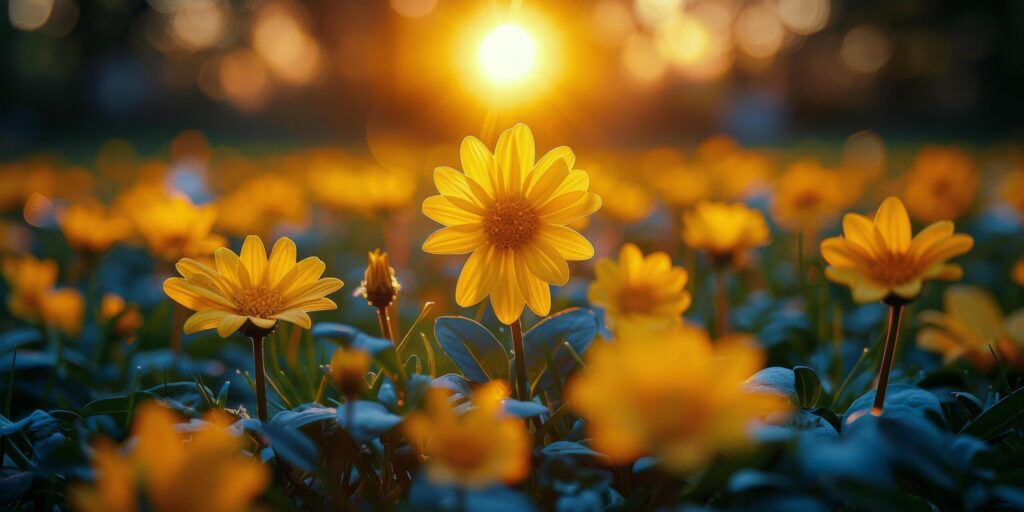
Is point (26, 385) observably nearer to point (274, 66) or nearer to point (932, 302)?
point (932, 302)

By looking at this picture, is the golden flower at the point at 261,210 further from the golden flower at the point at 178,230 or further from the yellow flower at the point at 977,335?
the yellow flower at the point at 977,335

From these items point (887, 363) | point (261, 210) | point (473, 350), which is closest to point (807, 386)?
point (887, 363)

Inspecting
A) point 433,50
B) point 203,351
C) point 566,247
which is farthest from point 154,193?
point 433,50

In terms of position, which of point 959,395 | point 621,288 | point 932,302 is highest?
point 621,288

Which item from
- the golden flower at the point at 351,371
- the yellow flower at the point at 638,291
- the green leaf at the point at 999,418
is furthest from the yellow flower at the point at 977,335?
the golden flower at the point at 351,371

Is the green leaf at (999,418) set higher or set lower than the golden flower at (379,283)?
lower

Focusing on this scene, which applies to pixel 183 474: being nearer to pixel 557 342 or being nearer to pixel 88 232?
pixel 557 342

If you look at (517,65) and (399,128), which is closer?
(517,65)
